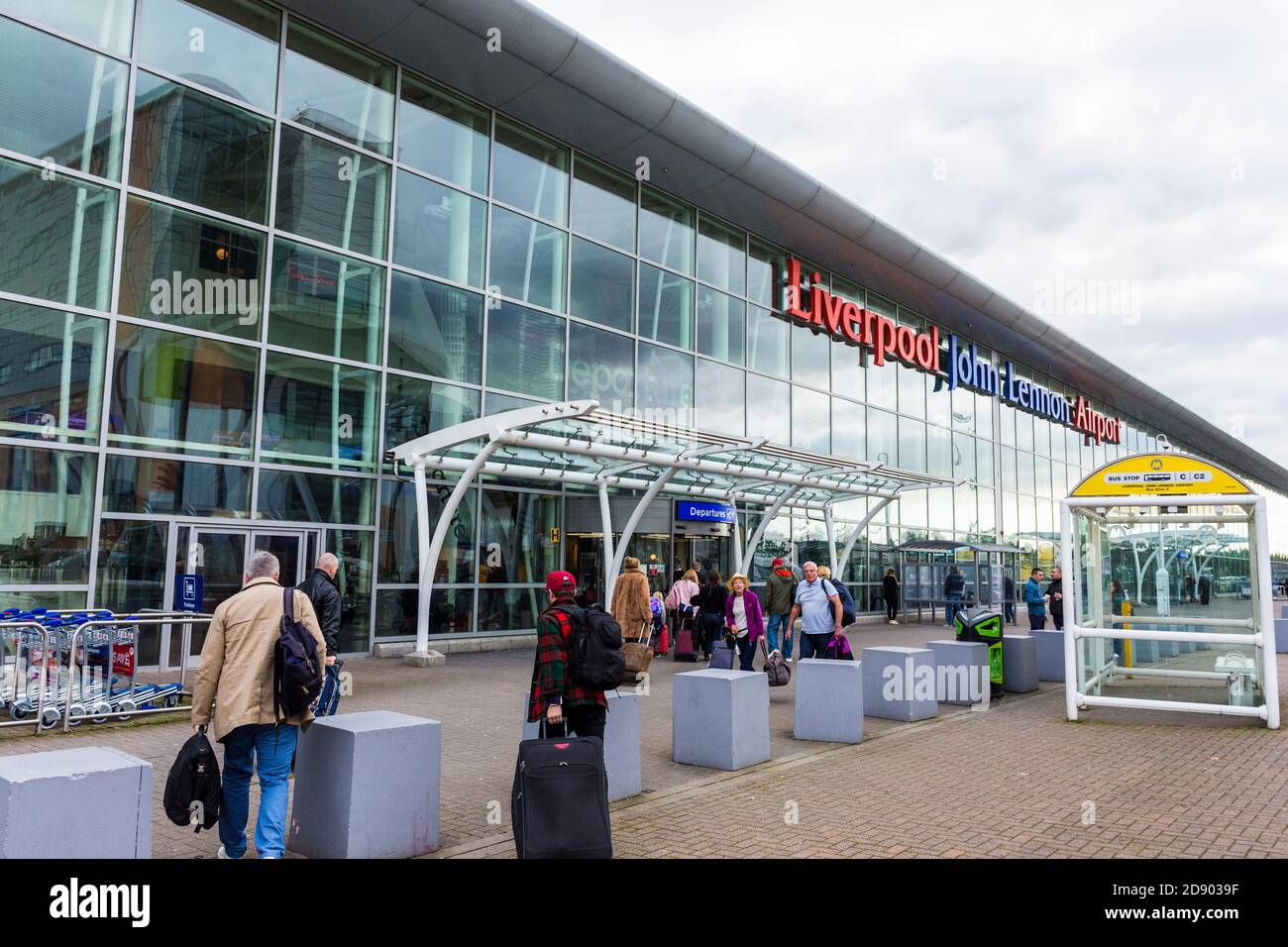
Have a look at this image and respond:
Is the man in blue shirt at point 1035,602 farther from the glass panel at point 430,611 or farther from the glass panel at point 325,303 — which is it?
the glass panel at point 325,303

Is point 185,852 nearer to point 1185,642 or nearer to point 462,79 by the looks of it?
point 1185,642

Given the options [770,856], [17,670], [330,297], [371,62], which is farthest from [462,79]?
[770,856]

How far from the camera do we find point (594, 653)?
5.83 metres

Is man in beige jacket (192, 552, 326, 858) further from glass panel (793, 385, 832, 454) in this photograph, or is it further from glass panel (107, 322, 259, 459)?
glass panel (793, 385, 832, 454)

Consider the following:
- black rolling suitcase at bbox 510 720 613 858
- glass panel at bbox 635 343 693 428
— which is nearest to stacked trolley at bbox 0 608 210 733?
black rolling suitcase at bbox 510 720 613 858

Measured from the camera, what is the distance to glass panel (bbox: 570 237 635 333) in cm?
2023

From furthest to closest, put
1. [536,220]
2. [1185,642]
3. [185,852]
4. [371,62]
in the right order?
[536,220], [371,62], [1185,642], [185,852]

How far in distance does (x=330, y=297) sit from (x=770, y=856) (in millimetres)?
12924

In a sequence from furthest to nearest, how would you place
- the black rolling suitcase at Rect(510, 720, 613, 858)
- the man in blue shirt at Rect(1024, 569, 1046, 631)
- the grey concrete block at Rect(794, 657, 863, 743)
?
1. the man in blue shirt at Rect(1024, 569, 1046, 631)
2. the grey concrete block at Rect(794, 657, 863, 743)
3. the black rolling suitcase at Rect(510, 720, 613, 858)

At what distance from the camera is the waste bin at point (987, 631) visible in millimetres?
12391

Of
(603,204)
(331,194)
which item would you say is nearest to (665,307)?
(603,204)

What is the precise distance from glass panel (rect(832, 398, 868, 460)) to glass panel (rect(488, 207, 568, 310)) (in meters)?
10.8

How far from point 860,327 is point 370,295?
16479 mm

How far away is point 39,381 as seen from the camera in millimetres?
12492
